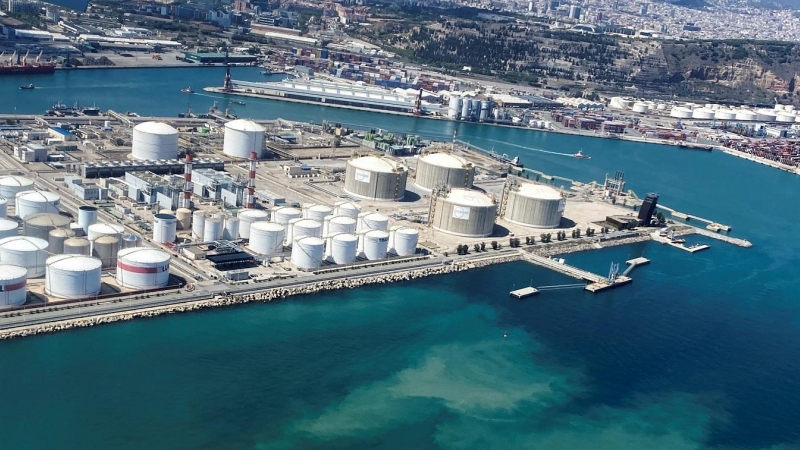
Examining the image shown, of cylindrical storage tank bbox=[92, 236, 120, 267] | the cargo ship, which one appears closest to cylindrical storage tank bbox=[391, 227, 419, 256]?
cylindrical storage tank bbox=[92, 236, 120, 267]

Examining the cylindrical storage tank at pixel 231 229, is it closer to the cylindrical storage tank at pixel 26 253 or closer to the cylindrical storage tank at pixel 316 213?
the cylindrical storage tank at pixel 316 213

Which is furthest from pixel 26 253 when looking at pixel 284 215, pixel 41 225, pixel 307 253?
pixel 284 215

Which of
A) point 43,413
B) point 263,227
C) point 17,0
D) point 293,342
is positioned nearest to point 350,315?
point 293,342

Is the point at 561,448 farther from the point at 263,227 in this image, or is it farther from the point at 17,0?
the point at 17,0

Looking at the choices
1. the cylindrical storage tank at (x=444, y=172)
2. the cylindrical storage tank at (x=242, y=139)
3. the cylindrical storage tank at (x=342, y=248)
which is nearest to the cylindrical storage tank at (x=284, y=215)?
the cylindrical storage tank at (x=342, y=248)

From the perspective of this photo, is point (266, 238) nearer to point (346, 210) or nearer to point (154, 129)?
point (346, 210)
